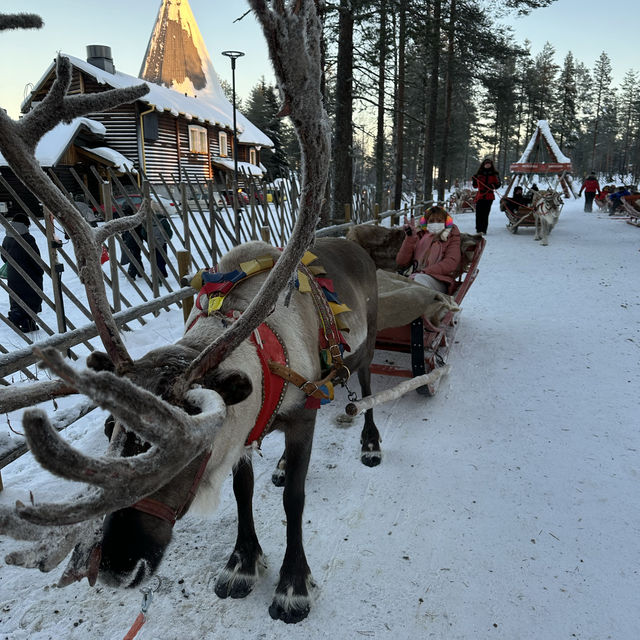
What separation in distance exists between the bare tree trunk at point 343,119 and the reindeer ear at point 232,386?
323 inches

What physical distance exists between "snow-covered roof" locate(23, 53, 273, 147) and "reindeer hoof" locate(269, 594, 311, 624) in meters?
16.1

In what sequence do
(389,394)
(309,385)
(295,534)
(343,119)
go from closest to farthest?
1. (309,385)
2. (295,534)
3. (389,394)
4. (343,119)

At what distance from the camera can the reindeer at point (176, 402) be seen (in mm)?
1225

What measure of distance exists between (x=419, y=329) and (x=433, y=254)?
1858 mm

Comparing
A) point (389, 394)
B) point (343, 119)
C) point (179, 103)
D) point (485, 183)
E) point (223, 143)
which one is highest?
point (179, 103)

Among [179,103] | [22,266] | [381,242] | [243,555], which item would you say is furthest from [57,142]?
[243,555]

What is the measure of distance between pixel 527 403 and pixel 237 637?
3070 mm

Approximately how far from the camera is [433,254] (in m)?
5.68

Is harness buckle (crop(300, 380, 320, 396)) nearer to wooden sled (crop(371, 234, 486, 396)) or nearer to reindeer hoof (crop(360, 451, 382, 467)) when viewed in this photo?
reindeer hoof (crop(360, 451, 382, 467))

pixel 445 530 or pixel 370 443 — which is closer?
pixel 445 530

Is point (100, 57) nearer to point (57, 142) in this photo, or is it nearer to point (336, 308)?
point (57, 142)

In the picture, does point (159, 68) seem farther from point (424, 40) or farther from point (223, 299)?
point (223, 299)

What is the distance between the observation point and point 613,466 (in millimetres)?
3207

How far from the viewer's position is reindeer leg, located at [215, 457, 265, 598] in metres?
2.31
